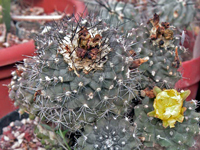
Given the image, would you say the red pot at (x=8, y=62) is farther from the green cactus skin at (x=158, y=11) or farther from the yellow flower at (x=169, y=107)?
the yellow flower at (x=169, y=107)

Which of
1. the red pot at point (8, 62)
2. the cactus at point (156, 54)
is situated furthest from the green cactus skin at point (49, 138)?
the cactus at point (156, 54)

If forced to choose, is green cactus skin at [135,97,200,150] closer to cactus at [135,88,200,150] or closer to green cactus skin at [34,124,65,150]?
cactus at [135,88,200,150]

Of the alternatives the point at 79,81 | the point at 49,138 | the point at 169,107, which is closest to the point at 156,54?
the point at 169,107

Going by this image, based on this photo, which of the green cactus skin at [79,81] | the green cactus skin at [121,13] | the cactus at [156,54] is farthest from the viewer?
the green cactus skin at [121,13]

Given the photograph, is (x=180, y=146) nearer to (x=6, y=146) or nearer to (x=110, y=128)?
(x=110, y=128)

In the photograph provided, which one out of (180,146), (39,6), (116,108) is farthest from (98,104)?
(39,6)

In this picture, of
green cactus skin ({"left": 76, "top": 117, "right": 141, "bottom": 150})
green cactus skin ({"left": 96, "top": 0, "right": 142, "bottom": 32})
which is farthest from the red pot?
green cactus skin ({"left": 76, "top": 117, "right": 141, "bottom": 150})
